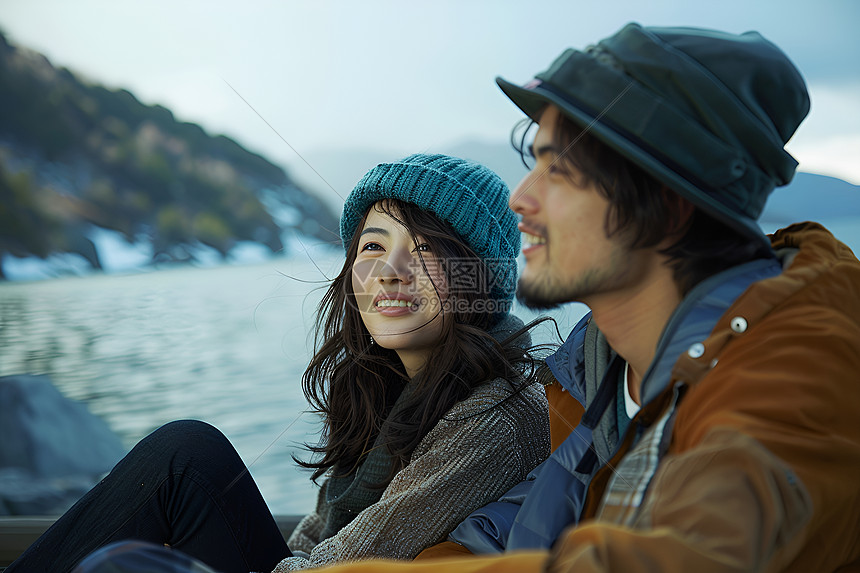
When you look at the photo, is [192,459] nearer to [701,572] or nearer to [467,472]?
[467,472]

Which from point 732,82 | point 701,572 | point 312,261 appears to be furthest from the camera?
point 312,261

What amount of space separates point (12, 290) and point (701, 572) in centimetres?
322

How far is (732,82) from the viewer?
0.67 metres

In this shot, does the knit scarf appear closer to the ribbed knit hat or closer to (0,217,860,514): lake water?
the ribbed knit hat

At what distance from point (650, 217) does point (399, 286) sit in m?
0.52

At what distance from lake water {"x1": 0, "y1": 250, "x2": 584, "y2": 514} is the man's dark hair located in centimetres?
167

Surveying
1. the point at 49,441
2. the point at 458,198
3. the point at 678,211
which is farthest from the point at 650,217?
the point at 49,441

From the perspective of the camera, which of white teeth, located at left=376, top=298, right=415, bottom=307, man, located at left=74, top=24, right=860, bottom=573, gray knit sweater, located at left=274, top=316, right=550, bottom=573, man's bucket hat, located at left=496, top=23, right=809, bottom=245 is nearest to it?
man, located at left=74, top=24, right=860, bottom=573

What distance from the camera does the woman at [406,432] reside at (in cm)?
101

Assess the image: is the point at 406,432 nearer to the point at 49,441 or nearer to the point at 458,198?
the point at 458,198

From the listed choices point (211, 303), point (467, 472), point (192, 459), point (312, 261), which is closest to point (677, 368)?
point (467, 472)

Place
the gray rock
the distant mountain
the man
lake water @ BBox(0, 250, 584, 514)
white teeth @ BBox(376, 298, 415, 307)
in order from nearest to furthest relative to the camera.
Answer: the man, white teeth @ BBox(376, 298, 415, 307), the gray rock, lake water @ BBox(0, 250, 584, 514), the distant mountain

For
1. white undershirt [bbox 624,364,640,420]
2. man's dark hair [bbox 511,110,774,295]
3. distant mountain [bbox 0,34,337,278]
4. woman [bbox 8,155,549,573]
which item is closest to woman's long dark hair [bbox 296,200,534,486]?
woman [bbox 8,155,549,573]

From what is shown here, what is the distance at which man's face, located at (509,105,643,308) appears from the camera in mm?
734
